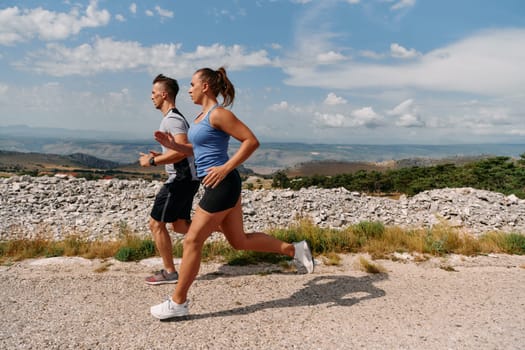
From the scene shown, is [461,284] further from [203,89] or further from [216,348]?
[203,89]

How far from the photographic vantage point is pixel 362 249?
5883mm

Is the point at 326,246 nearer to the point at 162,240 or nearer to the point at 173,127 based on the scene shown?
the point at 162,240

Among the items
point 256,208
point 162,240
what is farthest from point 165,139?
point 256,208

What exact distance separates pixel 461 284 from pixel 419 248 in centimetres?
124

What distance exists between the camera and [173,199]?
169 inches

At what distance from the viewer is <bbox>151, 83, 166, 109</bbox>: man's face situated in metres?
4.32

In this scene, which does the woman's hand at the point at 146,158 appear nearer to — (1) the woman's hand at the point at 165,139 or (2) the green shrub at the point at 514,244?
(1) the woman's hand at the point at 165,139

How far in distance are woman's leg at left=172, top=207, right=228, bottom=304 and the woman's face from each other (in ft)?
3.57

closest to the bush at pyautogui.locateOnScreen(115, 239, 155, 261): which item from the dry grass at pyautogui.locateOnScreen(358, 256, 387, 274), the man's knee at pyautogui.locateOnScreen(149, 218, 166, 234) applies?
the man's knee at pyautogui.locateOnScreen(149, 218, 166, 234)

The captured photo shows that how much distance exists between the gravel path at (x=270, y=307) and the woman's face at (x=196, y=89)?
7.08ft

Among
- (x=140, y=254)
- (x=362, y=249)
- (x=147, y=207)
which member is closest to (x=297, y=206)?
(x=147, y=207)

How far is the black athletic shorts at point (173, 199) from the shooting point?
4277mm

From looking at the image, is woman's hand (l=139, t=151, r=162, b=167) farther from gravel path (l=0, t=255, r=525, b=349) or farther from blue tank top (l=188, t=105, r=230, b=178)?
gravel path (l=0, t=255, r=525, b=349)

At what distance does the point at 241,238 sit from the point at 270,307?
0.79 metres
